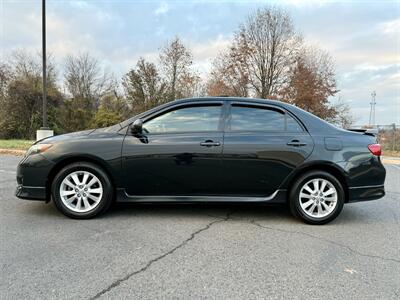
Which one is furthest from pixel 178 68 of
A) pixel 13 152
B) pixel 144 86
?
pixel 13 152

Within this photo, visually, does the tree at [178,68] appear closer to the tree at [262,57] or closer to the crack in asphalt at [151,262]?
the tree at [262,57]

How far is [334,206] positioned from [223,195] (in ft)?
4.74

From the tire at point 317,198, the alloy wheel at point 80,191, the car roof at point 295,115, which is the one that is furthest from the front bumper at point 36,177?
the tire at point 317,198

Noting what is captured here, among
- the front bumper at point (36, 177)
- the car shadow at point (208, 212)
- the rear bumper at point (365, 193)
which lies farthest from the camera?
the car shadow at point (208, 212)

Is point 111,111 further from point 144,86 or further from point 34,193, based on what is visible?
point 34,193

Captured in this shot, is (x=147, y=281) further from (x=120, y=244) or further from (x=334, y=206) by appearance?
(x=334, y=206)

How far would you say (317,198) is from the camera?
14.3 feet

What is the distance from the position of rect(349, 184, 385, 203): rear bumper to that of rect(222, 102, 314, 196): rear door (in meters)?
0.81

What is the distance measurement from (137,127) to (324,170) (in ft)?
8.29

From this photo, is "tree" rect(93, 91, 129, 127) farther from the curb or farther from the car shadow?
the car shadow

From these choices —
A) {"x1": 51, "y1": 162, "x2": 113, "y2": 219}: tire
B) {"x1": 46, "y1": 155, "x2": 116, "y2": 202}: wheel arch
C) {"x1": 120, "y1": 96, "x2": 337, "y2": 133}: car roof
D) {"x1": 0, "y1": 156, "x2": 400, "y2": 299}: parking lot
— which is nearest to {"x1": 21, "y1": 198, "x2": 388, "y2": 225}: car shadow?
{"x1": 0, "y1": 156, "x2": 400, "y2": 299}: parking lot

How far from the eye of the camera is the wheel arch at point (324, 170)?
14.3 feet

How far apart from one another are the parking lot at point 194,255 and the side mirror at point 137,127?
3.75ft

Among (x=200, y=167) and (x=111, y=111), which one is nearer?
(x=200, y=167)
